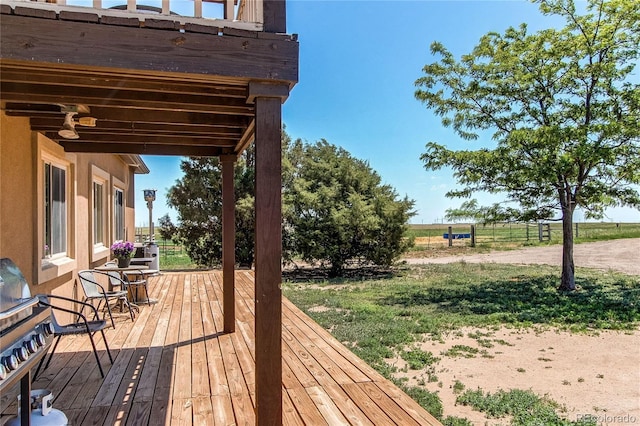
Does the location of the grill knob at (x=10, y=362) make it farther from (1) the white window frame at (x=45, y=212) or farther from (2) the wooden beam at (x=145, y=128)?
(1) the white window frame at (x=45, y=212)

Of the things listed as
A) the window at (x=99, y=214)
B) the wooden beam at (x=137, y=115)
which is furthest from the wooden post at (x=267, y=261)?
the window at (x=99, y=214)

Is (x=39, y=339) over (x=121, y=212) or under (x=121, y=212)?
under

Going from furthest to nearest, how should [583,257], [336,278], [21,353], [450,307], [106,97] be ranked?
[583,257] < [336,278] < [450,307] < [106,97] < [21,353]

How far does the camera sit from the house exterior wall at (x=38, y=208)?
10.0 ft

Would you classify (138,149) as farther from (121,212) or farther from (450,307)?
(450,307)

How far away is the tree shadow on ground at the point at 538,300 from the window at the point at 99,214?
5.28m

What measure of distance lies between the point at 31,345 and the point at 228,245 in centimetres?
295

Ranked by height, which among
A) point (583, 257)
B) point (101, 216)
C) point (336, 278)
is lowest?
point (336, 278)

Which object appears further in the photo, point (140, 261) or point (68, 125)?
point (140, 261)

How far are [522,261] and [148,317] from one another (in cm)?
1312

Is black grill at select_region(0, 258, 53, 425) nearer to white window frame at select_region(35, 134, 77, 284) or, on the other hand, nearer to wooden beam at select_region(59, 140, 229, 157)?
white window frame at select_region(35, 134, 77, 284)

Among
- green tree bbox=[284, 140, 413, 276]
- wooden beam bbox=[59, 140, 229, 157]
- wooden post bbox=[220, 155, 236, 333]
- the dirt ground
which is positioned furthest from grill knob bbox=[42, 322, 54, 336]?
green tree bbox=[284, 140, 413, 276]

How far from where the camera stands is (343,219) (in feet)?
41.1

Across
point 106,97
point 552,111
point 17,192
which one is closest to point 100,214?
point 17,192
